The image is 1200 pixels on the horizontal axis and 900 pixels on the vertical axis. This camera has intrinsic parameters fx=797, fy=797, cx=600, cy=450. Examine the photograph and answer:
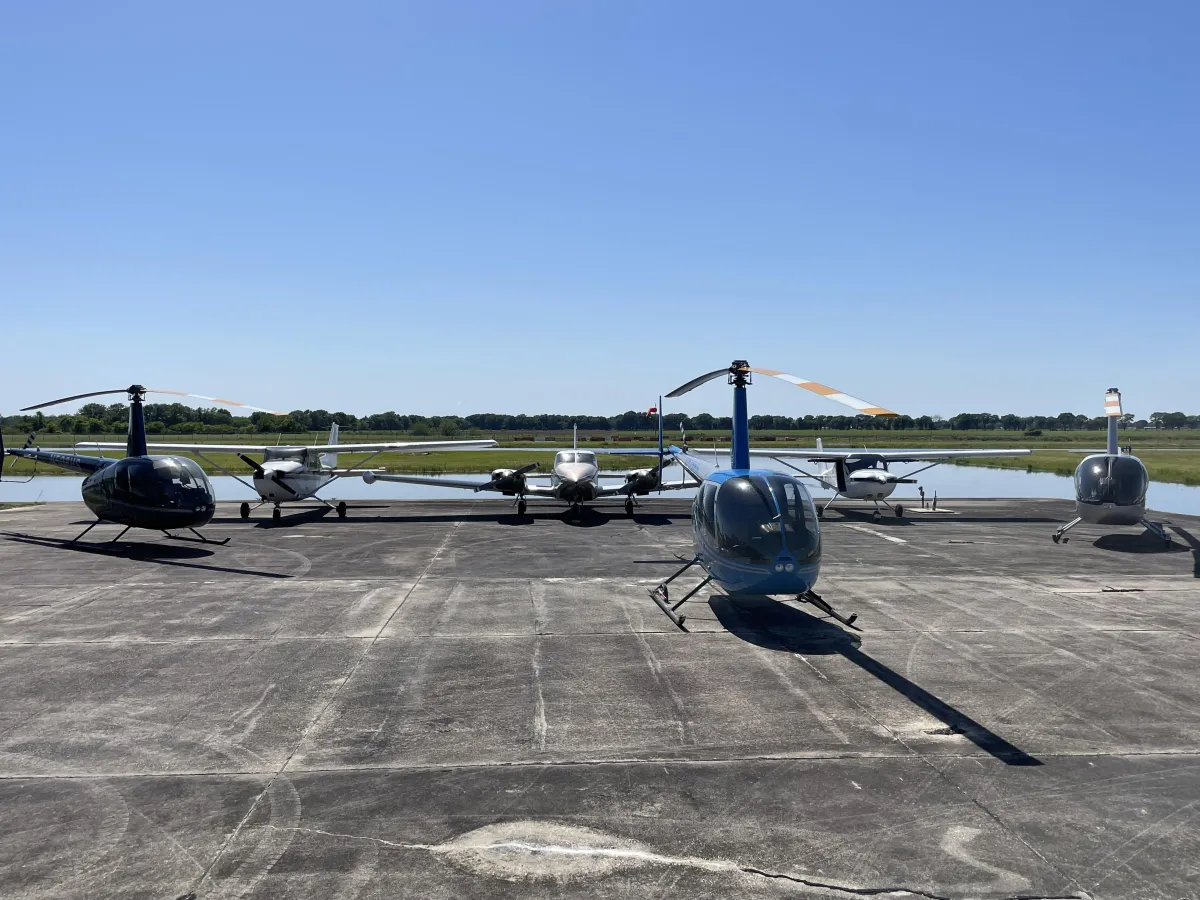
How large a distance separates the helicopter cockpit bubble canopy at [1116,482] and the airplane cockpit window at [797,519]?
15.6 m

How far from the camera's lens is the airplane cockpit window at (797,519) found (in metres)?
13.8

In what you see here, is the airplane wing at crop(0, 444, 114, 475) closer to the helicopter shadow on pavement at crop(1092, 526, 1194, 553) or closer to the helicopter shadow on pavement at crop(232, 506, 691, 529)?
the helicopter shadow on pavement at crop(232, 506, 691, 529)

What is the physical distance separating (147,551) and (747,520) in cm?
1899

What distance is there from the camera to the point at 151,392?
24.4m

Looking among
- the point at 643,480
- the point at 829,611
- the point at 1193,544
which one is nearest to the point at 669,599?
the point at 829,611

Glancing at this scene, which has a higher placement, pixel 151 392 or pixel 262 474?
pixel 151 392

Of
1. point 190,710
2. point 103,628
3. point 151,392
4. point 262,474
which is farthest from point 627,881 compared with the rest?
point 262,474

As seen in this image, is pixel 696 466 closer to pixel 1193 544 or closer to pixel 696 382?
pixel 696 382

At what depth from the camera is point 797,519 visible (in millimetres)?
13914

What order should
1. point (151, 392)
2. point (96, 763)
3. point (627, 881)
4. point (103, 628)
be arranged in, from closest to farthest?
point (627, 881) < point (96, 763) < point (103, 628) < point (151, 392)

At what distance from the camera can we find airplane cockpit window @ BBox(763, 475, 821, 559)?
1378 cm

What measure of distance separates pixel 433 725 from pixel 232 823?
2.83 metres

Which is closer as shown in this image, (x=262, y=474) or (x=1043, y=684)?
(x=1043, y=684)

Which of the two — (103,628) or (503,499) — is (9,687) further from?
(503,499)
